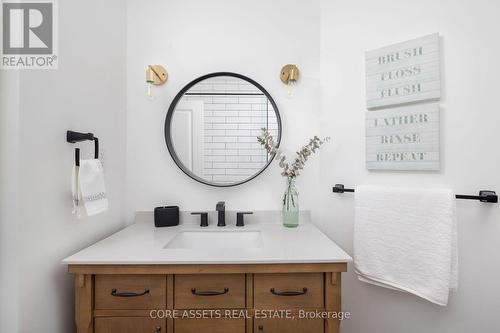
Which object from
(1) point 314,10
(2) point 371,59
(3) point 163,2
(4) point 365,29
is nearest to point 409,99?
(2) point 371,59

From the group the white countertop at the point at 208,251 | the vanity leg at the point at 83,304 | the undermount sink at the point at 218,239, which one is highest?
the white countertop at the point at 208,251

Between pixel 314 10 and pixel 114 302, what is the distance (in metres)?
1.87

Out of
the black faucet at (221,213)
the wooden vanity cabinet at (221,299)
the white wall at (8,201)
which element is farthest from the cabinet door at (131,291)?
the black faucet at (221,213)

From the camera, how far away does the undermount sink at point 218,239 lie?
1334 mm

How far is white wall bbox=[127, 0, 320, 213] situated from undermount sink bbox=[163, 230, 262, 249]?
0.19 meters

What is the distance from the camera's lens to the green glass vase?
1375 millimetres

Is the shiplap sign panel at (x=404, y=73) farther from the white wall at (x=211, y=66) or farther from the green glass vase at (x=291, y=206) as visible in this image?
the green glass vase at (x=291, y=206)

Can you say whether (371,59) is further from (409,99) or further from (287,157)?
(287,157)

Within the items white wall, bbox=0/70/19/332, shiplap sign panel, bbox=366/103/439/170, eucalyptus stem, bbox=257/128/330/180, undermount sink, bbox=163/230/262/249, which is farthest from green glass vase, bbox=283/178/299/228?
white wall, bbox=0/70/19/332

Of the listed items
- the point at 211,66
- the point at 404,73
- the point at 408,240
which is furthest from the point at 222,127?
the point at 408,240

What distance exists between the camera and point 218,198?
1.49m

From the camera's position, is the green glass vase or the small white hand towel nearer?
the small white hand towel

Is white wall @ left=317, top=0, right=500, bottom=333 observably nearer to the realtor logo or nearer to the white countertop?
the white countertop

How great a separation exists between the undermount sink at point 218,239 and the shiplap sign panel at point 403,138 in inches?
30.7
